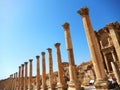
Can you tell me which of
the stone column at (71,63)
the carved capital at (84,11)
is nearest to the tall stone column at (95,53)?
the carved capital at (84,11)

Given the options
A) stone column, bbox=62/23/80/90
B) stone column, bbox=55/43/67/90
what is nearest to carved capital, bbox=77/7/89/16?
stone column, bbox=62/23/80/90

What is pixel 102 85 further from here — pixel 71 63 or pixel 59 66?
pixel 59 66

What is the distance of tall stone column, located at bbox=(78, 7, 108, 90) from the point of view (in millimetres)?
9141

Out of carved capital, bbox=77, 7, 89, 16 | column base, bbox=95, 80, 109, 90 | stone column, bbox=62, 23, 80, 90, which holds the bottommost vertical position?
column base, bbox=95, 80, 109, 90

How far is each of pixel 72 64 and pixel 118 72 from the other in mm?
5002

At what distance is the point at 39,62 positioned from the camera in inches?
1034

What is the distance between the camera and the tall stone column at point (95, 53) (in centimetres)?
914

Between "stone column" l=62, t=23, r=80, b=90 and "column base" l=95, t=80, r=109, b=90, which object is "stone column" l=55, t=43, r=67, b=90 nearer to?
"stone column" l=62, t=23, r=80, b=90

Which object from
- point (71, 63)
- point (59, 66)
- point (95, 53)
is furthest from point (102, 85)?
point (59, 66)

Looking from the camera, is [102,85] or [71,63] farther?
[71,63]

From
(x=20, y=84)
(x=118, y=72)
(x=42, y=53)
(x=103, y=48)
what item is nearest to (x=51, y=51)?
(x=42, y=53)

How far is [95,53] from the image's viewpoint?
33.8 feet

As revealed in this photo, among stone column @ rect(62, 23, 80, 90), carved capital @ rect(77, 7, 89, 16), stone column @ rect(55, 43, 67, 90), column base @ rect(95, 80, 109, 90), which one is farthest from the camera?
stone column @ rect(55, 43, 67, 90)

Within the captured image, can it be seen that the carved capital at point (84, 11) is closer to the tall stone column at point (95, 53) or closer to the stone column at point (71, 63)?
the tall stone column at point (95, 53)
